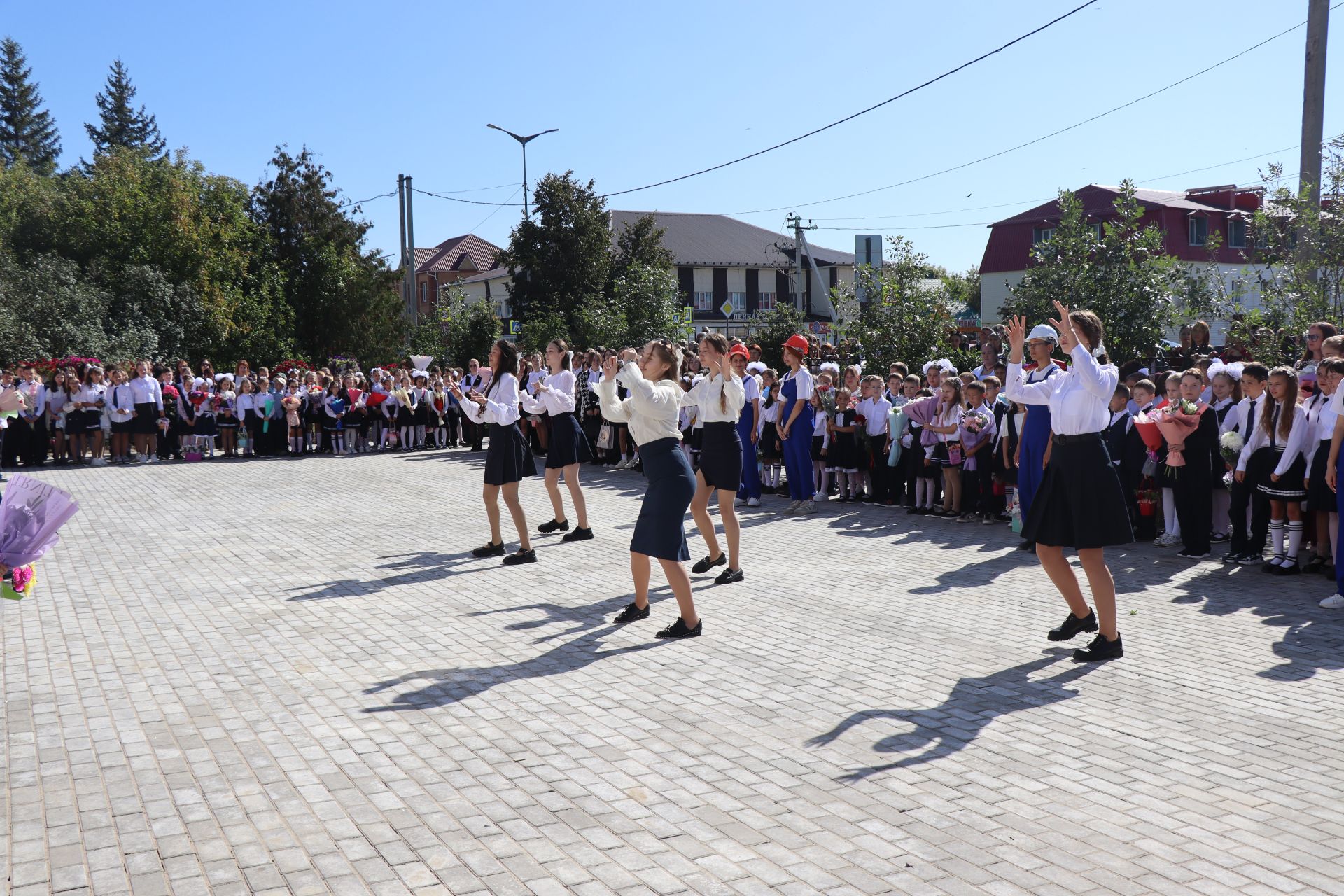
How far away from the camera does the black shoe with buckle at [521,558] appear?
995 centimetres

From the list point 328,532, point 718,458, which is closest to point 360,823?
point 718,458

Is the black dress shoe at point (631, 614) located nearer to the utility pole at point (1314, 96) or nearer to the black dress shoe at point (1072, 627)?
the black dress shoe at point (1072, 627)

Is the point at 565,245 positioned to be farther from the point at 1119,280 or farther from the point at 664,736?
the point at 664,736

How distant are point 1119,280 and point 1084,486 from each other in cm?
884

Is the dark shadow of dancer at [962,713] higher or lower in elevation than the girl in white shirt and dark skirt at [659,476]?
lower

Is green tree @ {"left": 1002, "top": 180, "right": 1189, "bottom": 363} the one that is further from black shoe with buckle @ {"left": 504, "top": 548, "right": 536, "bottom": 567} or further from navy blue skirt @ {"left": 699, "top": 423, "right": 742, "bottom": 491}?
black shoe with buckle @ {"left": 504, "top": 548, "right": 536, "bottom": 567}

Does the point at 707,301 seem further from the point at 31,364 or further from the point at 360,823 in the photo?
the point at 360,823

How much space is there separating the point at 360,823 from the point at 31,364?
2381 cm

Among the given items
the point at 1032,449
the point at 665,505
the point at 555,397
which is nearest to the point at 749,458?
the point at 555,397

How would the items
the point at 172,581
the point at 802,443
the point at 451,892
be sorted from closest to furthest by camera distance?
the point at 451,892 < the point at 172,581 < the point at 802,443

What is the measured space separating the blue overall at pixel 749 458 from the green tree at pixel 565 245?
99.9ft

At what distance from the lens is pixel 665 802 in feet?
14.7

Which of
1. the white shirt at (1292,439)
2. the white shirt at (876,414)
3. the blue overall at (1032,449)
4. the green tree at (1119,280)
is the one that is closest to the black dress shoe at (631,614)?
the blue overall at (1032,449)

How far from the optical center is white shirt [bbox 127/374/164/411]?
836 inches
